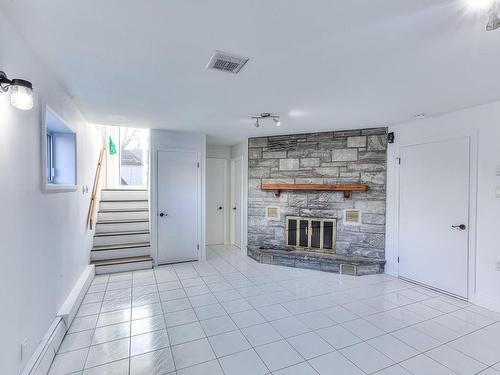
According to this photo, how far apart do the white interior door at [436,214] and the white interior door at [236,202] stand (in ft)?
9.82

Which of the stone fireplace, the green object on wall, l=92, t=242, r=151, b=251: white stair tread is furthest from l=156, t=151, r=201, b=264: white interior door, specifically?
the green object on wall

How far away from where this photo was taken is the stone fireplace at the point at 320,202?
4.24m

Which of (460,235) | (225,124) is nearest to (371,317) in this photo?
(460,235)

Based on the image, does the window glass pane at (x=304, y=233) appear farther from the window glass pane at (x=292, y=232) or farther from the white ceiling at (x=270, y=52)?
the white ceiling at (x=270, y=52)

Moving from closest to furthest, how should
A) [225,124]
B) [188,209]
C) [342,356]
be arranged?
[342,356] → [225,124] → [188,209]

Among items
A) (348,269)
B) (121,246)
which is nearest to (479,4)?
(348,269)

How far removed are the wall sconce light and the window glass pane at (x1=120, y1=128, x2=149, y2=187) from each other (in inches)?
236

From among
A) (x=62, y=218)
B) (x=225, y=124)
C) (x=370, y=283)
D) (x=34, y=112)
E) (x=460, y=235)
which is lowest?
(x=370, y=283)

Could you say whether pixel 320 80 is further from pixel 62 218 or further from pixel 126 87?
pixel 62 218

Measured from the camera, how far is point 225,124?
410cm

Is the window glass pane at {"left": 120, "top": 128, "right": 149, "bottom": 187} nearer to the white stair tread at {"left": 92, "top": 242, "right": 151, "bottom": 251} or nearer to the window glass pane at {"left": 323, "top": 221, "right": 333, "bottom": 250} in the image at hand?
the white stair tread at {"left": 92, "top": 242, "right": 151, "bottom": 251}

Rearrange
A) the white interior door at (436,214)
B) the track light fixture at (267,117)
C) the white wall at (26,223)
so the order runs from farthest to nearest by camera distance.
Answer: the track light fixture at (267,117)
the white interior door at (436,214)
the white wall at (26,223)

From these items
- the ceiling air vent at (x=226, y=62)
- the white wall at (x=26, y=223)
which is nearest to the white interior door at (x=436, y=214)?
the ceiling air vent at (x=226, y=62)

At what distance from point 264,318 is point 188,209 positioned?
259 cm
